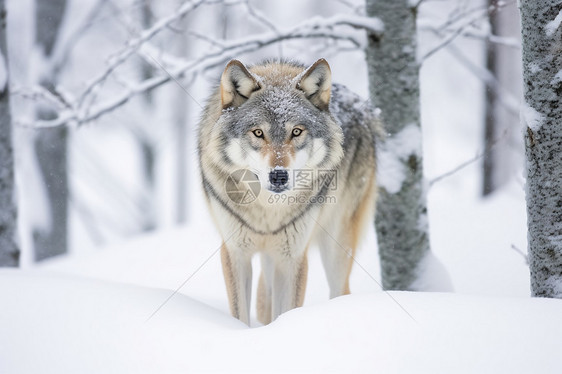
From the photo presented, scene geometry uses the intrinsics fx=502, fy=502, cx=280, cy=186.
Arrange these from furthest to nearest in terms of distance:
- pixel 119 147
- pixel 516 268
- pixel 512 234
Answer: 1. pixel 119 147
2. pixel 512 234
3. pixel 516 268

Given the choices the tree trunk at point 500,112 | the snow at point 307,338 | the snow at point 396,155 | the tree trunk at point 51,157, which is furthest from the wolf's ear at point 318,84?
the tree trunk at point 51,157

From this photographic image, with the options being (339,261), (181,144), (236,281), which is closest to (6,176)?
(236,281)

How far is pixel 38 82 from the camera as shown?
9492 millimetres

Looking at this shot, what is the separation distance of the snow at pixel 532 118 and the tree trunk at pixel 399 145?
130 centimetres

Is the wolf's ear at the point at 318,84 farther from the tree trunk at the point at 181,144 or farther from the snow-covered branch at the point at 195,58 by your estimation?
the tree trunk at the point at 181,144

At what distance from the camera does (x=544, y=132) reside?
2654mm

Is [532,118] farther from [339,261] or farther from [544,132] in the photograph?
[339,261]

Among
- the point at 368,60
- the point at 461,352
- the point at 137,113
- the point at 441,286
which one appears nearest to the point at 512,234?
the point at 441,286

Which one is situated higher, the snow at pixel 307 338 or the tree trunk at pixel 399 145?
the tree trunk at pixel 399 145

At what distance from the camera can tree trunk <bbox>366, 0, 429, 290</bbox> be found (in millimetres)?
3904

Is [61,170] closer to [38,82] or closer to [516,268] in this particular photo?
[38,82]

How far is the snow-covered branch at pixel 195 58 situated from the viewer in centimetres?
371

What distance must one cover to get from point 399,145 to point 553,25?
163cm

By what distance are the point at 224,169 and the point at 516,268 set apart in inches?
126
